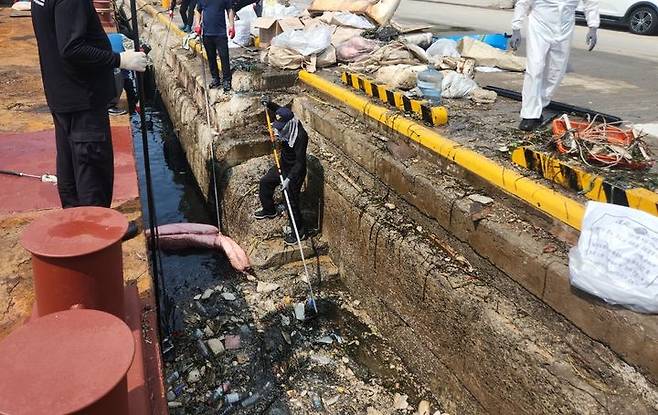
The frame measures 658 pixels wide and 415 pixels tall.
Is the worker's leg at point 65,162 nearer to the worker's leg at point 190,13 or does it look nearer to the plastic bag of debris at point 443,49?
the plastic bag of debris at point 443,49

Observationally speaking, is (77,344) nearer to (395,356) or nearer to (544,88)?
(395,356)

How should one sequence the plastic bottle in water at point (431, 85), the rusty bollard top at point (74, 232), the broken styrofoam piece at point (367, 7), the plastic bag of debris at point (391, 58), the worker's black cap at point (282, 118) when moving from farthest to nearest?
the broken styrofoam piece at point (367, 7), the plastic bag of debris at point (391, 58), the plastic bottle in water at point (431, 85), the worker's black cap at point (282, 118), the rusty bollard top at point (74, 232)

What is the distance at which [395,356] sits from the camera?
4789mm

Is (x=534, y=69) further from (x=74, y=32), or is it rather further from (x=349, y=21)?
(x=349, y=21)

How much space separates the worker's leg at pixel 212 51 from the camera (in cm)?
764

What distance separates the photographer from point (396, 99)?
5926 mm

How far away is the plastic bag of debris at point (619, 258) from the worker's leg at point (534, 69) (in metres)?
2.00

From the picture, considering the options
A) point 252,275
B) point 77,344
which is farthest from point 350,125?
point 77,344

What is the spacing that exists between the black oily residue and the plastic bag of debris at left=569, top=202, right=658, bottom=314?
12.0ft

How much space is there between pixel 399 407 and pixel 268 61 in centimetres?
572

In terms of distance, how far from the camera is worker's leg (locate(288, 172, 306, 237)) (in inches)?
237

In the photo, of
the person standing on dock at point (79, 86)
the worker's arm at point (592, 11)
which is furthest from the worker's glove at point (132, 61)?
the worker's arm at point (592, 11)

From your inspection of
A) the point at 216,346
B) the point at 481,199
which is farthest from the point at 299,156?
the point at 481,199

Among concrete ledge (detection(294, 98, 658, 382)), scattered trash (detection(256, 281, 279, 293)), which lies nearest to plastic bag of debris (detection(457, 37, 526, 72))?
concrete ledge (detection(294, 98, 658, 382))
